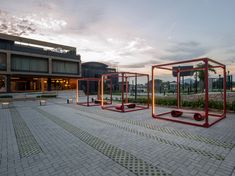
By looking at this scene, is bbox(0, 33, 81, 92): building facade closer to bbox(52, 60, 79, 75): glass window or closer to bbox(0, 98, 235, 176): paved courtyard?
bbox(52, 60, 79, 75): glass window

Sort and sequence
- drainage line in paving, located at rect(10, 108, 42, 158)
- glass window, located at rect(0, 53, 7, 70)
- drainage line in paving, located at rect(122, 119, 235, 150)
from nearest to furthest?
drainage line in paving, located at rect(10, 108, 42, 158) < drainage line in paving, located at rect(122, 119, 235, 150) < glass window, located at rect(0, 53, 7, 70)

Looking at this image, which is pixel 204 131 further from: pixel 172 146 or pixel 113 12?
pixel 113 12

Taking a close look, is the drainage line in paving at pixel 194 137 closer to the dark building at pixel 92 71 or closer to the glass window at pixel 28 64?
the glass window at pixel 28 64

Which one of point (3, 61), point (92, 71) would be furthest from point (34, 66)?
point (92, 71)

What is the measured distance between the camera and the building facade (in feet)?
99.2

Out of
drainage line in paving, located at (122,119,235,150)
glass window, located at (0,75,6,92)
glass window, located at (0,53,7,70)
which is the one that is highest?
glass window, located at (0,53,7,70)

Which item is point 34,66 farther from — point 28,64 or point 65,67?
point 65,67

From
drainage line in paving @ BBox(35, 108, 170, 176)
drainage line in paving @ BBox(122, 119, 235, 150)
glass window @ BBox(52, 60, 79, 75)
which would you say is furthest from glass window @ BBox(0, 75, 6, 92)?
drainage line in paving @ BBox(122, 119, 235, 150)

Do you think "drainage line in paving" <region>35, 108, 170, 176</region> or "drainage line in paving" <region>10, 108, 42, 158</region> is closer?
"drainage line in paving" <region>35, 108, 170, 176</region>

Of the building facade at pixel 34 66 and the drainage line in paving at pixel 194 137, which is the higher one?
the building facade at pixel 34 66

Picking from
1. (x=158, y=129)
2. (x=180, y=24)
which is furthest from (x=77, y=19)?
(x=158, y=129)

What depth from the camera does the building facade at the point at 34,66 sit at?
99.2 feet

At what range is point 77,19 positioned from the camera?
15094mm

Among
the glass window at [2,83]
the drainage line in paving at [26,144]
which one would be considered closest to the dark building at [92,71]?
the glass window at [2,83]
